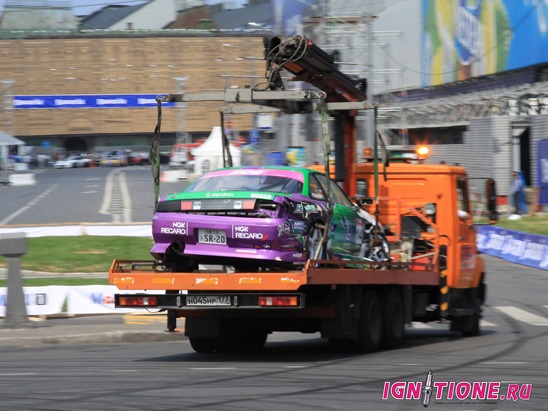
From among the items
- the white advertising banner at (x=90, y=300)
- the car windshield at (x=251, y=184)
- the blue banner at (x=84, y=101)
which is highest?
the blue banner at (x=84, y=101)

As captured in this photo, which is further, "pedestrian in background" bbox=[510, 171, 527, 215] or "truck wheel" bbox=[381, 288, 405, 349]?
"pedestrian in background" bbox=[510, 171, 527, 215]

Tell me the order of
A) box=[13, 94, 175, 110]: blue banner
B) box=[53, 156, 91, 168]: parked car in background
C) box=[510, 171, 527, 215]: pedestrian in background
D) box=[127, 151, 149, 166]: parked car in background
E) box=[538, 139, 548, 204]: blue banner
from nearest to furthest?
box=[510, 171, 527, 215]: pedestrian in background
box=[538, 139, 548, 204]: blue banner
box=[13, 94, 175, 110]: blue banner
box=[53, 156, 91, 168]: parked car in background
box=[127, 151, 149, 166]: parked car in background

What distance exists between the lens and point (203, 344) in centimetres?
1355

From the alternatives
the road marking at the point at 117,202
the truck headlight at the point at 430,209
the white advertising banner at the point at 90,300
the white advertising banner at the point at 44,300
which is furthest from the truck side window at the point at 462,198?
the road marking at the point at 117,202

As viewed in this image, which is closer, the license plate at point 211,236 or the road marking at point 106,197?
the license plate at point 211,236

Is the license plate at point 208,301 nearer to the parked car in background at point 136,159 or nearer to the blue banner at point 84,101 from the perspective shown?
the blue banner at point 84,101

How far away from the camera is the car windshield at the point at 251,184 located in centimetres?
1219

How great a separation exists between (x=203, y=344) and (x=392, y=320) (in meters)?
2.38

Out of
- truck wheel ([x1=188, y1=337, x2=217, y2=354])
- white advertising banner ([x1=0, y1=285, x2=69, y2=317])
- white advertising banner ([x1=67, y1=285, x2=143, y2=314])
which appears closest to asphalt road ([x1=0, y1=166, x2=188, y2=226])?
white advertising banner ([x1=67, y1=285, x2=143, y2=314])

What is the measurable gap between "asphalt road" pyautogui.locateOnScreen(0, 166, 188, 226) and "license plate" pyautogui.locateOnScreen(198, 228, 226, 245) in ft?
95.4

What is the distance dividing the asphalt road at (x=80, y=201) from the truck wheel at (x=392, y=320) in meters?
27.6

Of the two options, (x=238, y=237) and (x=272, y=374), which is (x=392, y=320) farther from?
(x=272, y=374)

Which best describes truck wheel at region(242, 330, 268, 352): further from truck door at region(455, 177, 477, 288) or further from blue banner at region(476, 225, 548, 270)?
blue banner at region(476, 225, 548, 270)

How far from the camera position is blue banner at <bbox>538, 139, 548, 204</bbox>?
38.3 metres
